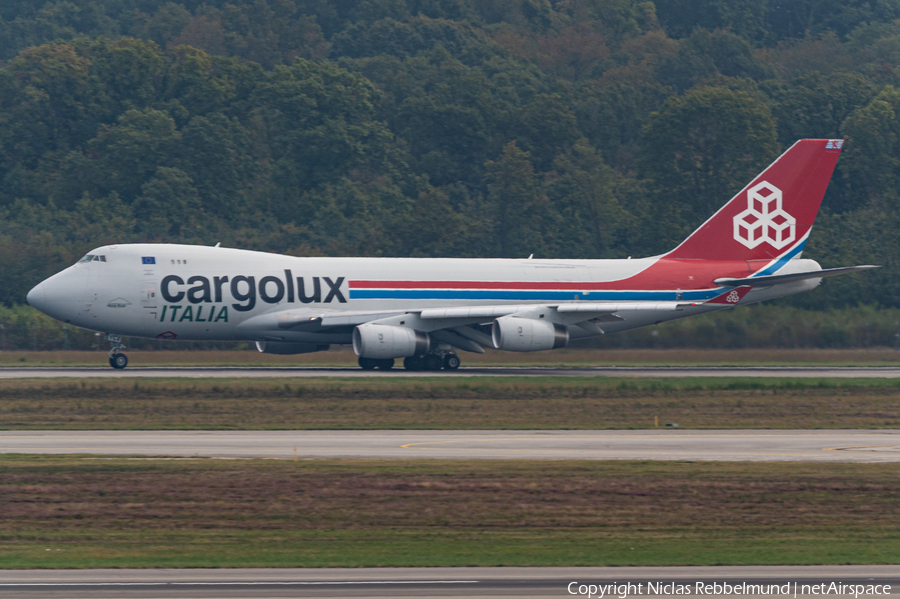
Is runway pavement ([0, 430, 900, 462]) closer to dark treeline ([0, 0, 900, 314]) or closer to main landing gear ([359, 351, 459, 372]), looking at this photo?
main landing gear ([359, 351, 459, 372])

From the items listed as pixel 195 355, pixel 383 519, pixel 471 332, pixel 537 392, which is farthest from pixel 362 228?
pixel 383 519

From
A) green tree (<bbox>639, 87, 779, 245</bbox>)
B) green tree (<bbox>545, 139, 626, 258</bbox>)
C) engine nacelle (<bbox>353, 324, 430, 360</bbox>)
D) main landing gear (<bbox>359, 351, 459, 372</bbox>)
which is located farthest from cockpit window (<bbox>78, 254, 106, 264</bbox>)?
green tree (<bbox>639, 87, 779, 245</bbox>)

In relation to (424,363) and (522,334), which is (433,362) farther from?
(522,334)

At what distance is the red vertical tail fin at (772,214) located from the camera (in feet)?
169

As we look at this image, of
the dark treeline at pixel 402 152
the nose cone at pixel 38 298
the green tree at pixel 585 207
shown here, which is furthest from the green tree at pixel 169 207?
the nose cone at pixel 38 298

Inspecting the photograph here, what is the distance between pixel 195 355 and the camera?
175ft

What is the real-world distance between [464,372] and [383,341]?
4098mm

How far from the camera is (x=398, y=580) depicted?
1420 cm

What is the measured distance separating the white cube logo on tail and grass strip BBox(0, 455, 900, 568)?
97.7 ft

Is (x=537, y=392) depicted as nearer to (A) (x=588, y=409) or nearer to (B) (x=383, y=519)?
(A) (x=588, y=409)

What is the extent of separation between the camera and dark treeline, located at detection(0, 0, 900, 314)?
82.9m

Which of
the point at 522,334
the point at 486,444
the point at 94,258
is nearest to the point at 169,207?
the point at 94,258

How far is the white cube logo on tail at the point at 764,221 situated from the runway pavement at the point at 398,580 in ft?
125

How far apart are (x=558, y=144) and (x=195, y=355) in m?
53.3
